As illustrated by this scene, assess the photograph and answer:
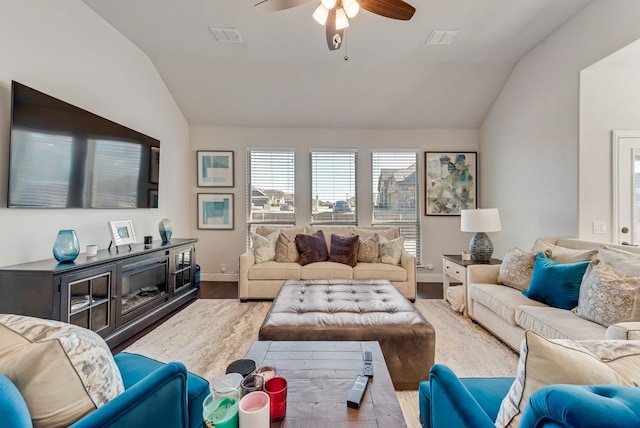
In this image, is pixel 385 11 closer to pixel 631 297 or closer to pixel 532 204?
pixel 631 297

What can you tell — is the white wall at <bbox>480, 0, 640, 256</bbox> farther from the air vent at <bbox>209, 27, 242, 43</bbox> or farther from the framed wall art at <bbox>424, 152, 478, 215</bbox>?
the air vent at <bbox>209, 27, 242, 43</bbox>

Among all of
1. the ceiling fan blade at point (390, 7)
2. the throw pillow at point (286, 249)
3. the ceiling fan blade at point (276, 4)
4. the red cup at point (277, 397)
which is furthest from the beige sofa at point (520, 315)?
the ceiling fan blade at point (276, 4)

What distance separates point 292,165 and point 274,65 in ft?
5.15

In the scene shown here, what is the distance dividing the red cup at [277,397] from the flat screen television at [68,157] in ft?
7.89

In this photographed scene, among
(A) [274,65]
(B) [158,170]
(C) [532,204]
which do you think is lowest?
(C) [532,204]

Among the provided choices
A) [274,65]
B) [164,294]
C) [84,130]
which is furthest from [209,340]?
[274,65]

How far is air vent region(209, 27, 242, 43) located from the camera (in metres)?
3.14

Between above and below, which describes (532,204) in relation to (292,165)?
below

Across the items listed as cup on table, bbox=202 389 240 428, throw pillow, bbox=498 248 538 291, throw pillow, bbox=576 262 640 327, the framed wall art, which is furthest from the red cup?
the framed wall art

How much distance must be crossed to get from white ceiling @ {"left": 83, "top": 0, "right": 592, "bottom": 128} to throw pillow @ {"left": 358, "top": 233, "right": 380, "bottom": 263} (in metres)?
2.03

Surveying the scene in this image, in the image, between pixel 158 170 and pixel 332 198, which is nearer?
pixel 158 170

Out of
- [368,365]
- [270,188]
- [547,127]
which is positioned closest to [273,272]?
[270,188]

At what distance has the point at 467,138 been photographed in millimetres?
4824

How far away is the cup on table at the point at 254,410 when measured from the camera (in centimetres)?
87
